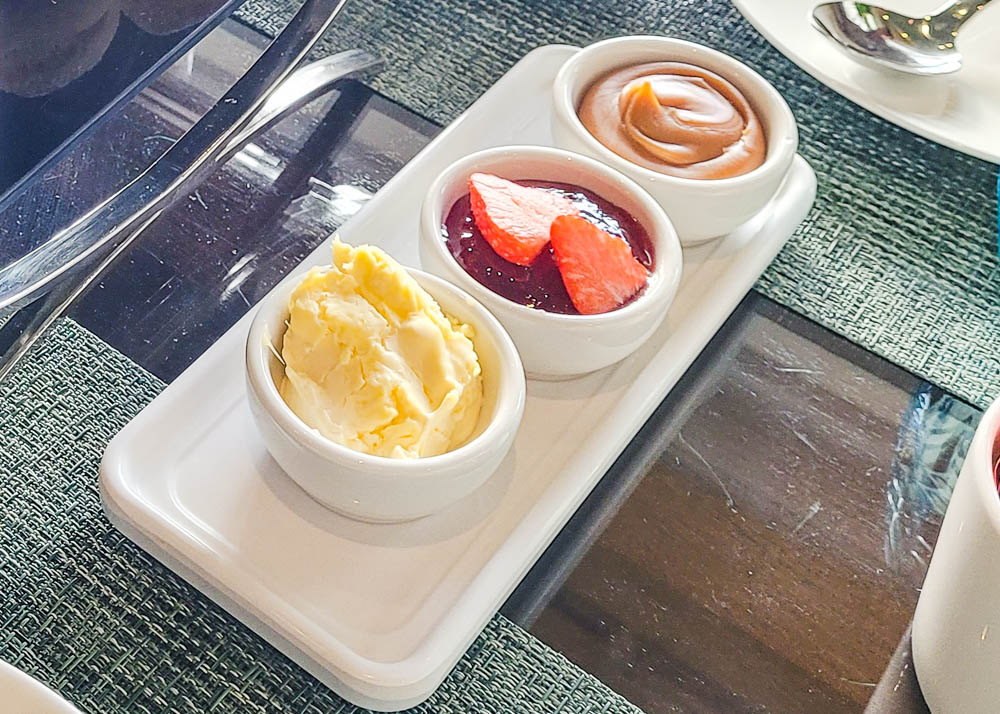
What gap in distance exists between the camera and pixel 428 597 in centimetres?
53

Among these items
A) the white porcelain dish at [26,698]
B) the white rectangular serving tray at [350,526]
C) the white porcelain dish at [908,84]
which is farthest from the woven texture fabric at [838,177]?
the white porcelain dish at [26,698]

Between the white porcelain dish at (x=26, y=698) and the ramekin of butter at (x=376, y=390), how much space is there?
0.17m

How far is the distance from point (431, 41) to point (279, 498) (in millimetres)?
446

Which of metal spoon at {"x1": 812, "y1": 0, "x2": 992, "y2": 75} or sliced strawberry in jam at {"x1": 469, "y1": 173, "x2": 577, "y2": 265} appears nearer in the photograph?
sliced strawberry in jam at {"x1": 469, "y1": 173, "x2": 577, "y2": 265}

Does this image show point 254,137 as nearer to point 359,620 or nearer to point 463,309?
point 463,309

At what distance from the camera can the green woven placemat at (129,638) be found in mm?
508

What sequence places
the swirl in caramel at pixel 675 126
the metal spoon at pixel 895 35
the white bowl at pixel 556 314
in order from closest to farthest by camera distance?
1. the white bowl at pixel 556 314
2. the swirl in caramel at pixel 675 126
3. the metal spoon at pixel 895 35

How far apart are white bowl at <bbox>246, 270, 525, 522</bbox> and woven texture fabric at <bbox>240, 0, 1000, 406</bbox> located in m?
0.25

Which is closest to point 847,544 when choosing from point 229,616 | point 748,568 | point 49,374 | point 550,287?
point 748,568

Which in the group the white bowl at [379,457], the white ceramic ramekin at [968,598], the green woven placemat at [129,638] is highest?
the white ceramic ramekin at [968,598]

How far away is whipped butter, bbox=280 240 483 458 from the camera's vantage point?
52cm

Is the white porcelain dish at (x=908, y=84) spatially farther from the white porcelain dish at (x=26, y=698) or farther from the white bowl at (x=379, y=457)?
the white porcelain dish at (x=26, y=698)

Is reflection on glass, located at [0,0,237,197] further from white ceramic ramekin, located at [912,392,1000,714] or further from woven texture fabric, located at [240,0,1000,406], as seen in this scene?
white ceramic ramekin, located at [912,392,1000,714]

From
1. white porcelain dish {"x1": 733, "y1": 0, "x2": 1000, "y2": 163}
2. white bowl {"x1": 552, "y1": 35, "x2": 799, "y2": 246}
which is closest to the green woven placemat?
white bowl {"x1": 552, "y1": 35, "x2": 799, "y2": 246}
